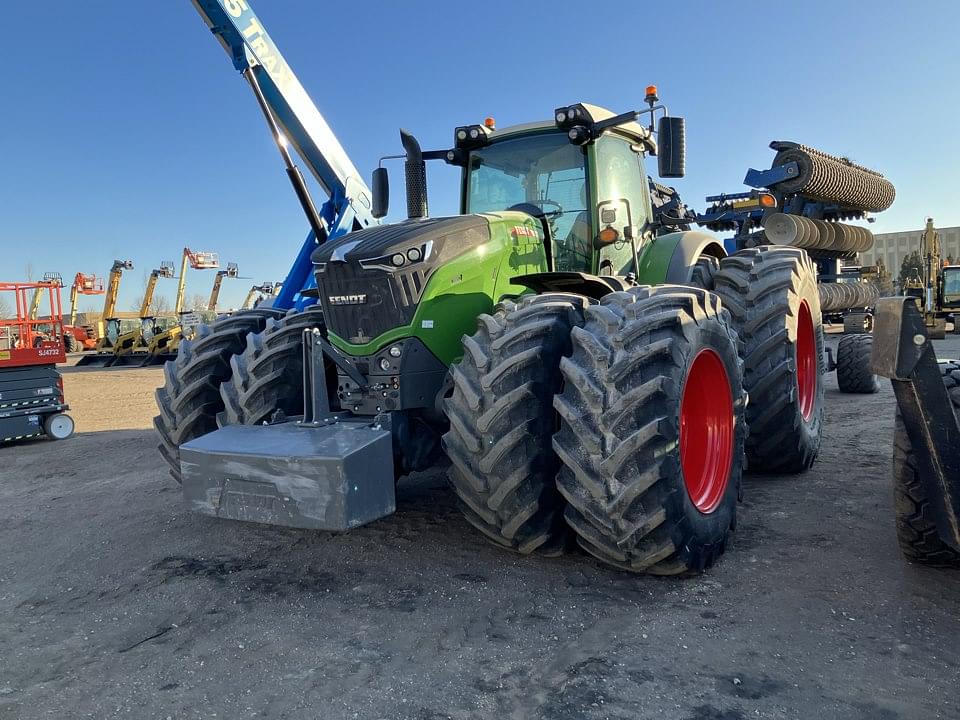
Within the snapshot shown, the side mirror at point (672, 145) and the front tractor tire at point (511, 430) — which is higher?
the side mirror at point (672, 145)

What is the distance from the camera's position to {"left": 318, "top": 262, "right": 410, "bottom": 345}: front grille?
151 inches

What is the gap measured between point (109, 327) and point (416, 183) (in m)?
28.1

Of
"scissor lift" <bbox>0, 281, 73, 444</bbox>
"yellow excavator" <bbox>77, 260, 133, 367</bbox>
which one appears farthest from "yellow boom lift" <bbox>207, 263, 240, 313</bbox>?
"scissor lift" <bbox>0, 281, 73, 444</bbox>

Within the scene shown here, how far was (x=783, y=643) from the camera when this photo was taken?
277cm

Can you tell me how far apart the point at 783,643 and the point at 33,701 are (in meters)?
2.76

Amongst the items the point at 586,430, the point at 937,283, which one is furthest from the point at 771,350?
the point at 937,283

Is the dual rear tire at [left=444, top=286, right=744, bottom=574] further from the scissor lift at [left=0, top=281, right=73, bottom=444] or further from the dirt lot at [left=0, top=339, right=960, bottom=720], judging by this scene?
the scissor lift at [left=0, top=281, right=73, bottom=444]

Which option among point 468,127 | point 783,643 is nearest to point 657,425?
point 783,643

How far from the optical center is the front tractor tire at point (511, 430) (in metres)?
3.26

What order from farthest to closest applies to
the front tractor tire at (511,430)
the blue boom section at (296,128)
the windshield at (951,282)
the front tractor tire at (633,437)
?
the windshield at (951,282), the blue boom section at (296,128), the front tractor tire at (511,430), the front tractor tire at (633,437)

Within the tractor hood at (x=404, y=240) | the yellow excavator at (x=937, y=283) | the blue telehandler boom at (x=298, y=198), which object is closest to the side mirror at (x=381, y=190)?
the blue telehandler boom at (x=298, y=198)

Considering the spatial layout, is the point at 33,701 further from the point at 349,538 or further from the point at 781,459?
the point at 781,459

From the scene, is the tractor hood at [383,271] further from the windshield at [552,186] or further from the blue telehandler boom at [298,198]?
the windshield at [552,186]

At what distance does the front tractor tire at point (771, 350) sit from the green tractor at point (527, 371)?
0.05 feet
